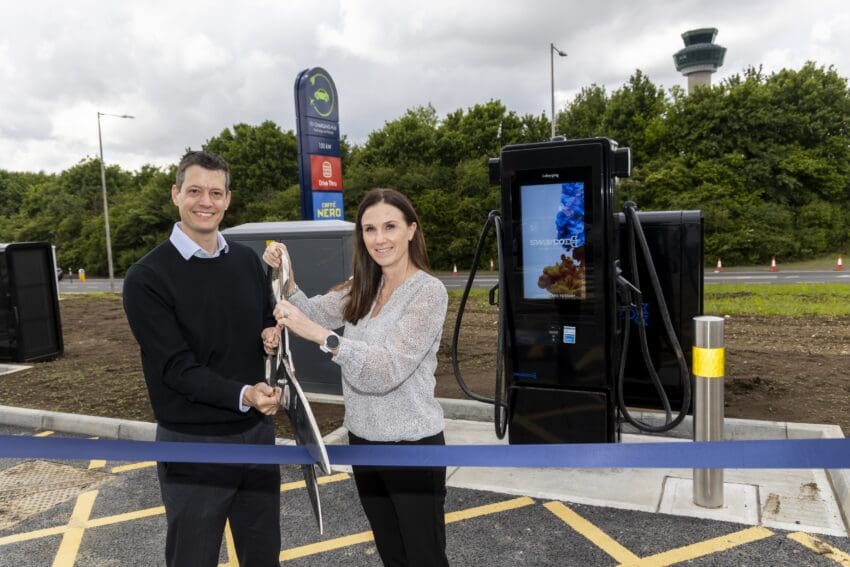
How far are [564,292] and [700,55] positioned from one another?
63625 mm

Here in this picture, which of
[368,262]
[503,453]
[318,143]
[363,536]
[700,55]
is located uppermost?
[700,55]

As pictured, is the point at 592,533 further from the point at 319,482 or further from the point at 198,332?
the point at 198,332

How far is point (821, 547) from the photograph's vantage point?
3.36 m

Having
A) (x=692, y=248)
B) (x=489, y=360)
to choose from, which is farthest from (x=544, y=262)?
(x=489, y=360)

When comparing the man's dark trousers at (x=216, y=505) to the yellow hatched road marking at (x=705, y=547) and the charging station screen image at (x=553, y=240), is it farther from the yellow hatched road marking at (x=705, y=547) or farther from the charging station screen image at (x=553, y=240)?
the charging station screen image at (x=553, y=240)

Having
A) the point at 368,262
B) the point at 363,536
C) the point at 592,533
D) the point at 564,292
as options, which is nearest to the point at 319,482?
the point at 363,536

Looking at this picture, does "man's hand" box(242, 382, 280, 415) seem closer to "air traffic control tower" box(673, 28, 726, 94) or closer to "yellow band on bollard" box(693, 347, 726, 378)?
"yellow band on bollard" box(693, 347, 726, 378)

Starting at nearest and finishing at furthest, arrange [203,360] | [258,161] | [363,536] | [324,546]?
[203,360] < [324,546] < [363,536] < [258,161]

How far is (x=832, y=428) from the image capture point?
4.69 m

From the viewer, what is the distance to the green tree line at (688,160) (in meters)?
28.7

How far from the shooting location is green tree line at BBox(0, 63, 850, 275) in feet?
94.0

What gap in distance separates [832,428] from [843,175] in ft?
102

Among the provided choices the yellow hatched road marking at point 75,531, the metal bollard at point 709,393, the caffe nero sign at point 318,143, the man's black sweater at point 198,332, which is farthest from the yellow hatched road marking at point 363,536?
the caffe nero sign at point 318,143

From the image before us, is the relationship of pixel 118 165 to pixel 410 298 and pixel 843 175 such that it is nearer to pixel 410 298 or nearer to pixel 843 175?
pixel 843 175
